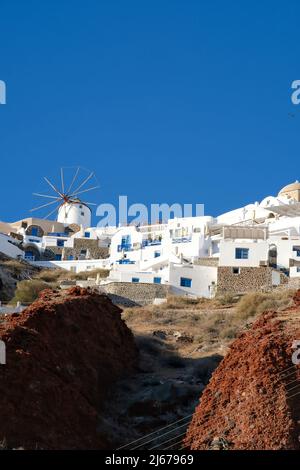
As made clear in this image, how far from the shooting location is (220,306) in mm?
48438

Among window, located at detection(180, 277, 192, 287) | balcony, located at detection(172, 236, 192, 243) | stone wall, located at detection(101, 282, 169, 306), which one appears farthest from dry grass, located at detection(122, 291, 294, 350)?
balcony, located at detection(172, 236, 192, 243)

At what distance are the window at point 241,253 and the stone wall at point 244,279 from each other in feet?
4.34

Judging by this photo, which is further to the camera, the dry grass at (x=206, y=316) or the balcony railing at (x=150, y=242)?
the balcony railing at (x=150, y=242)

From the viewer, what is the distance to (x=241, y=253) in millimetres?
55469

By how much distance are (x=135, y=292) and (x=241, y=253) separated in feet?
23.6

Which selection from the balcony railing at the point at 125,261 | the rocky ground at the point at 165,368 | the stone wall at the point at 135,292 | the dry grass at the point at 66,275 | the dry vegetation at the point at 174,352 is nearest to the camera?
the rocky ground at the point at 165,368

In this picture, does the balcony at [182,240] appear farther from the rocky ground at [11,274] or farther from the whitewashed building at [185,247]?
the rocky ground at [11,274]

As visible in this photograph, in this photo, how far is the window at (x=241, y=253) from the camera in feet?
181

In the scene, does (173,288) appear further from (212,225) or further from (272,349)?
(272,349)

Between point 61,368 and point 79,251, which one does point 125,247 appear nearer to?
point 79,251

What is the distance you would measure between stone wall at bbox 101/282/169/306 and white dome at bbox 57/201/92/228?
38.4m

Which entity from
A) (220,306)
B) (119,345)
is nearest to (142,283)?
(220,306)

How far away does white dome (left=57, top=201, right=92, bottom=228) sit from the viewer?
300 ft

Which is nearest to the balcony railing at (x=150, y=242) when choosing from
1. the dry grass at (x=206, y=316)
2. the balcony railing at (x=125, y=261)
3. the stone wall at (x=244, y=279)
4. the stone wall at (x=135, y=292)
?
the balcony railing at (x=125, y=261)
